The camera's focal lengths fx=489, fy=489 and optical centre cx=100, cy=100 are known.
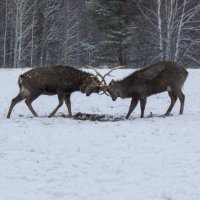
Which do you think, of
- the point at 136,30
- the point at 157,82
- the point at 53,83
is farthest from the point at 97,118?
the point at 136,30

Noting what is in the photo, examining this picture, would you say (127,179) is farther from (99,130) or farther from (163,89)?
(163,89)

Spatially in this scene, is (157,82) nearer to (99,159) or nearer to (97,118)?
(97,118)

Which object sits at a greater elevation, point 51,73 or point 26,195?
point 51,73

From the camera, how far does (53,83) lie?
1477cm

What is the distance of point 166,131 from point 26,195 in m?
5.23

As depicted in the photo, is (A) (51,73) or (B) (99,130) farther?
(A) (51,73)

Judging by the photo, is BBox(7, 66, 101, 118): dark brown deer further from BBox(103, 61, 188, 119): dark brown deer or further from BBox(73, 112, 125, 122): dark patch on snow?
BBox(103, 61, 188, 119): dark brown deer

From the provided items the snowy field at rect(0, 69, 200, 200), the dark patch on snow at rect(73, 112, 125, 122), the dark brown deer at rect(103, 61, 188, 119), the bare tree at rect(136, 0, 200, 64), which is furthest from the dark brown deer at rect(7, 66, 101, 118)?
the bare tree at rect(136, 0, 200, 64)

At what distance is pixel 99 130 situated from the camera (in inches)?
470

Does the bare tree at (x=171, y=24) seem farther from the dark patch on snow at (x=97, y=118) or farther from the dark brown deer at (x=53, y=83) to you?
the dark patch on snow at (x=97, y=118)

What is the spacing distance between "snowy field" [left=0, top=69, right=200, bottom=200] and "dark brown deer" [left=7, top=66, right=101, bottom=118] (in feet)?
2.39

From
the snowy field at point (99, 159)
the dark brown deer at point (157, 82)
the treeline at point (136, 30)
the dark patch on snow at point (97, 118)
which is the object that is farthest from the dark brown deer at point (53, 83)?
the treeline at point (136, 30)

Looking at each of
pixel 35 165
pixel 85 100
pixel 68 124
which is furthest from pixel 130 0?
pixel 35 165

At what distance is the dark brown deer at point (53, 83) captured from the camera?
14703 mm
